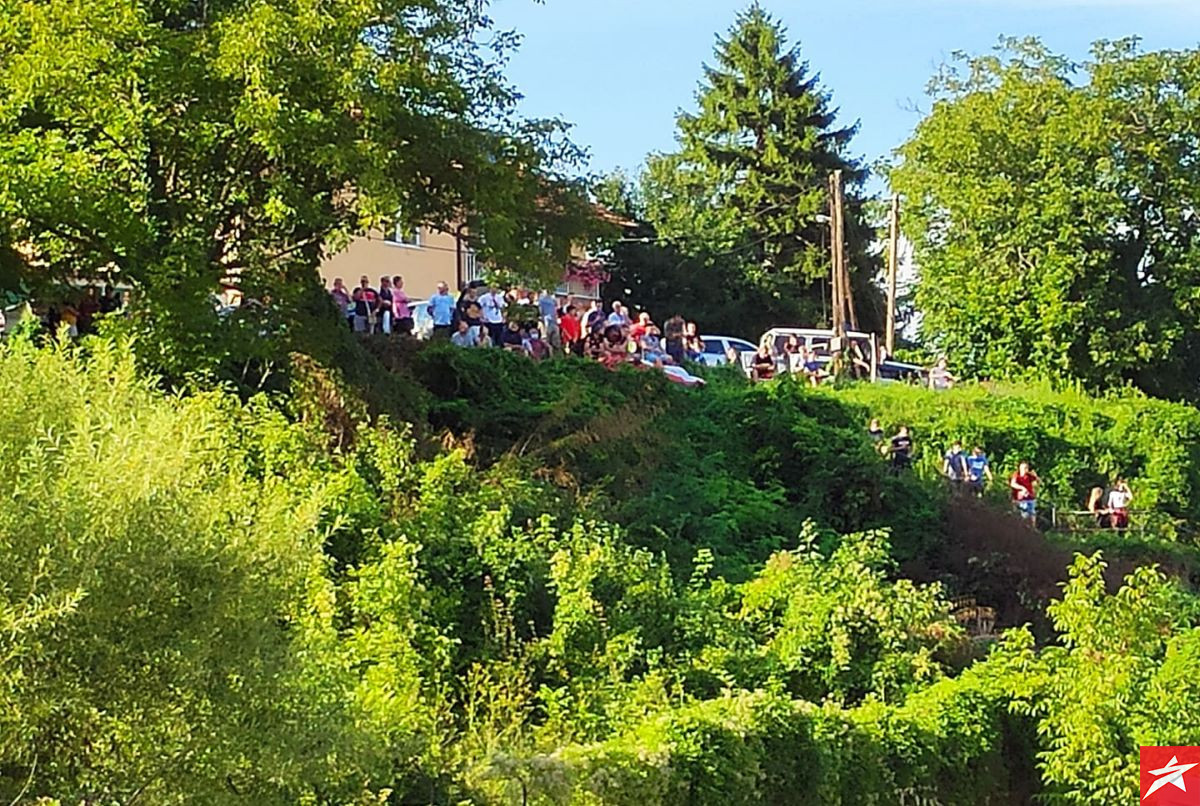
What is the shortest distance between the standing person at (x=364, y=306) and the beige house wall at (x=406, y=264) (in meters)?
16.0

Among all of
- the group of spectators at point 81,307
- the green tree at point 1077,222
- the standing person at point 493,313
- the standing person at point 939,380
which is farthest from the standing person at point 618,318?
the green tree at point 1077,222

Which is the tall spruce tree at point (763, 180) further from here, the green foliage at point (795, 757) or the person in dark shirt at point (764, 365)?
the green foliage at point (795, 757)

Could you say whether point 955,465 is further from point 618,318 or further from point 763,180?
point 763,180

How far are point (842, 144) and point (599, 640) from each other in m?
42.2

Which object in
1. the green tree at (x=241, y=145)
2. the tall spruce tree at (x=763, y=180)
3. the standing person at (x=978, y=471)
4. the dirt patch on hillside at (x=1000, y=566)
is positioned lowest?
the dirt patch on hillside at (x=1000, y=566)

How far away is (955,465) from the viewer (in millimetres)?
29047

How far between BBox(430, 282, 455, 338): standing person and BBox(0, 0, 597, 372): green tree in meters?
5.13

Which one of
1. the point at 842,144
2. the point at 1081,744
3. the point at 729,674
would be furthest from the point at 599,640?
the point at 842,144

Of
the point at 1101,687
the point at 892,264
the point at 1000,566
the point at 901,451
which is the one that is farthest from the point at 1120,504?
the point at 1101,687

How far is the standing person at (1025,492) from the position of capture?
2798 cm

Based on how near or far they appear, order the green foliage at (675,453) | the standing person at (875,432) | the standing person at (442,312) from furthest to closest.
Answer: the standing person at (875,432) → the standing person at (442,312) → the green foliage at (675,453)

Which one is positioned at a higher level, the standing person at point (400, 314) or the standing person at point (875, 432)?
the standing person at point (400, 314)

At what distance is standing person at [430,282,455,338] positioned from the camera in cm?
2327

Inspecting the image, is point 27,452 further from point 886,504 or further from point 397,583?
point 886,504
